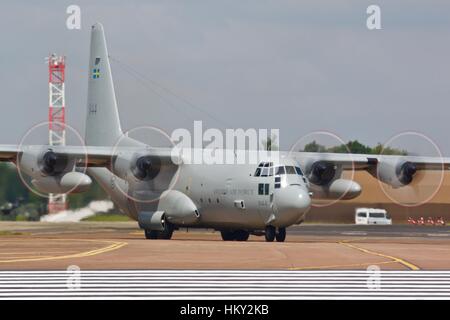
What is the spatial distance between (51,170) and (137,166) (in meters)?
3.61

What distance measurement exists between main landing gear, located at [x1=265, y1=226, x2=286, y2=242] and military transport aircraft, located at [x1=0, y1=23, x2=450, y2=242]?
0.04 m

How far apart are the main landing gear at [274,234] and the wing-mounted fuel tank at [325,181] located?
4.58 metres

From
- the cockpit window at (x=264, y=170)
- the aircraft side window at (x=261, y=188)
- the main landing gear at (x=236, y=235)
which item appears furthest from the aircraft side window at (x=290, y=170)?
the main landing gear at (x=236, y=235)

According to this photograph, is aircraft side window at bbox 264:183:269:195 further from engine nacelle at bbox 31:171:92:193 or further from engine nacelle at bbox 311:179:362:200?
engine nacelle at bbox 31:171:92:193

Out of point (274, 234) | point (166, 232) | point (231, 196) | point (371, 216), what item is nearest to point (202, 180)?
point (231, 196)

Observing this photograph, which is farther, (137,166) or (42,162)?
(137,166)

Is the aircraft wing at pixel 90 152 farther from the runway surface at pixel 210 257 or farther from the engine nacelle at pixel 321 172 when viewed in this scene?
the runway surface at pixel 210 257

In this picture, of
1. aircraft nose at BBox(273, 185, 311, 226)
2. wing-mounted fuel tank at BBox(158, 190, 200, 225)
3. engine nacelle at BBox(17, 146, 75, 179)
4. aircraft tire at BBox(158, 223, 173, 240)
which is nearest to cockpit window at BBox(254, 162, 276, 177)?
aircraft nose at BBox(273, 185, 311, 226)

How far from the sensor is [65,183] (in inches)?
1547

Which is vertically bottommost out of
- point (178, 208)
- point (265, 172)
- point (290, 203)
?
point (178, 208)

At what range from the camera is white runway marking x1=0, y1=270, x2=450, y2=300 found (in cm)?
1616

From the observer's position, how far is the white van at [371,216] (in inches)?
2862

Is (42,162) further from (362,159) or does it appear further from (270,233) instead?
(362,159)

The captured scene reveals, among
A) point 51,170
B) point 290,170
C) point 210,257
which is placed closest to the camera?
point 210,257
